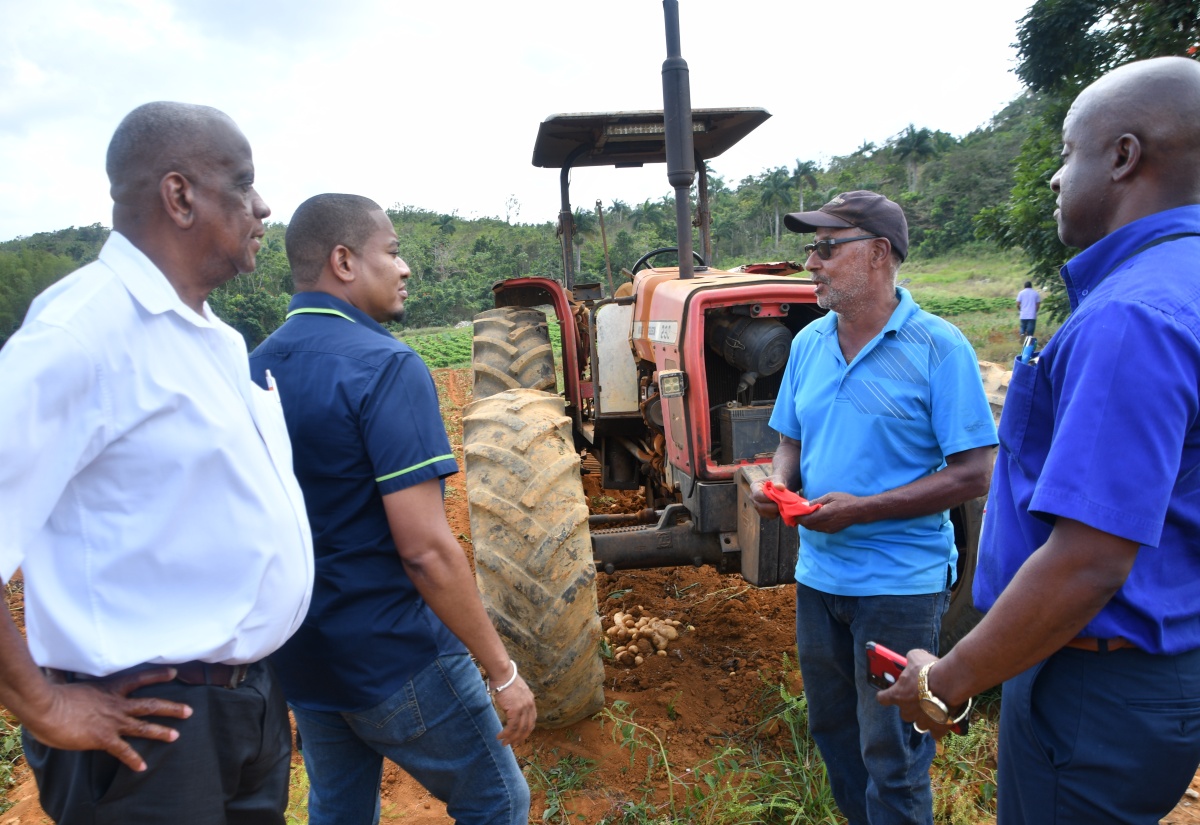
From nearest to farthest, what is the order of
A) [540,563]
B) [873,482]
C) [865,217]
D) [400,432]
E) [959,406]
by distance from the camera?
[400,432]
[959,406]
[873,482]
[865,217]
[540,563]

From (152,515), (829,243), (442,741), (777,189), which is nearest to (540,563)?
(442,741)

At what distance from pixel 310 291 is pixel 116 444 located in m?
0.74

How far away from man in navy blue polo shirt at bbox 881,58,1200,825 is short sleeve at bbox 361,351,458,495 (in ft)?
3.45

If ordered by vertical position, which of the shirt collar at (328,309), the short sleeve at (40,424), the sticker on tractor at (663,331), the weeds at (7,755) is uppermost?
the shirt collar at (328,309)

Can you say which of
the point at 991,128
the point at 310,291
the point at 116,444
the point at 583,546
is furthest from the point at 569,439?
the point at 991,128

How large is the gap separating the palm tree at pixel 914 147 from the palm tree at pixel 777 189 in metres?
7.67

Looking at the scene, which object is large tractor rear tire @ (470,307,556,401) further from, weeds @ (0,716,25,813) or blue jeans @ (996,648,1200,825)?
blue jeans @ (996,648,1200,825)

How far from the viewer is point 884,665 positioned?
1.72 metres

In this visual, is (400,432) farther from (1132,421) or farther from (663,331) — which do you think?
(663,331)

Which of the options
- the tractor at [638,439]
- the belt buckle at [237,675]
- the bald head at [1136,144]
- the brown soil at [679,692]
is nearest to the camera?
the bald head at [1136,144]

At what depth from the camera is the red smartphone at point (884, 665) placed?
5.53 ft

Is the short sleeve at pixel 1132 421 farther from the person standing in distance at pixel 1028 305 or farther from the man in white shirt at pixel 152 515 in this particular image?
the person standing in distance at pixel 1028 305

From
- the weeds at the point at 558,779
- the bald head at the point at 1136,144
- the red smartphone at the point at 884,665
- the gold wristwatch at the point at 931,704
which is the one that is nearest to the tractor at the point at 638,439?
the weeds at the point at 558,779

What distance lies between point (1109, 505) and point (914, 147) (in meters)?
57.9
